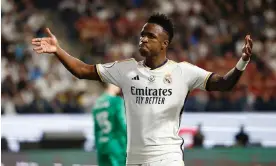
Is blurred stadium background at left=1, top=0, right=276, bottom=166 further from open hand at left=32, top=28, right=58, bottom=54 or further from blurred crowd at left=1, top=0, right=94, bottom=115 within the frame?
open hand at left=32, top=28, right=58, bottom=54

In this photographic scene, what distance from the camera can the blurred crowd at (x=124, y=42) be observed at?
14125 mm

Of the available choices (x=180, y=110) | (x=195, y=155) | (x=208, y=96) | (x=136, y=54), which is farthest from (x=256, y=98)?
(x=180, y=110)

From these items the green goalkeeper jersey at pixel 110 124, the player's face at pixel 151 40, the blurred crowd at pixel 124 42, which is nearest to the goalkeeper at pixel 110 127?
the green goalkeeper jersey at pixel 110 124

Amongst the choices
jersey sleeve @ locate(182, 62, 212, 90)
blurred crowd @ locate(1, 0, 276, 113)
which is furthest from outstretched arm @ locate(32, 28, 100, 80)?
blurred crowd @ locate(1, 0, 276, 113)

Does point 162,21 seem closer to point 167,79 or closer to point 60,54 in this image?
point 167,79

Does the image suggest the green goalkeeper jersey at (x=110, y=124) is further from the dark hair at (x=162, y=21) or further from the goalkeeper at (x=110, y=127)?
the dark hair at (x=162, y=21)

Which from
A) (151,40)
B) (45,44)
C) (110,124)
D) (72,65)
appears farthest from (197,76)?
(110,124)

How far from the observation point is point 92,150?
39.0 feet

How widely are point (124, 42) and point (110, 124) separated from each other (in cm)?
792

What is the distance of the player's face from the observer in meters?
5.04

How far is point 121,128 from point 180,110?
293cm

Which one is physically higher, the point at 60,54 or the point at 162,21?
the point at 162,21

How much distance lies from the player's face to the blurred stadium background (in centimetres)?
582

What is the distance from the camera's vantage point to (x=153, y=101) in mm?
5043
